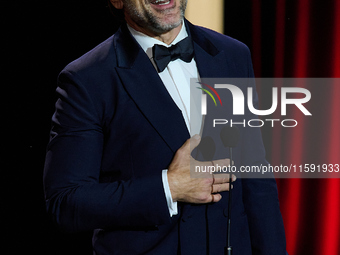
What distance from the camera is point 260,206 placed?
150 cm

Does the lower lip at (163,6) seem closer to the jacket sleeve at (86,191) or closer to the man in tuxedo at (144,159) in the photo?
the man in tuxedo at (144,159)

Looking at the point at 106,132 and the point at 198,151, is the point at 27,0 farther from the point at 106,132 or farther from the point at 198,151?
the point at 198,151

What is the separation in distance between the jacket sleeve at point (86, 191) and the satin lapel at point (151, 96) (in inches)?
5.9

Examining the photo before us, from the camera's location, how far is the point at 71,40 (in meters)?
2.27

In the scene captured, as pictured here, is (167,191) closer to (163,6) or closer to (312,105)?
(163,6)

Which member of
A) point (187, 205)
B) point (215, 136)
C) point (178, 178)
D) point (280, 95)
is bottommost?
point (187, 205)

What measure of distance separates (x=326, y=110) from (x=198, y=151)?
1288mm

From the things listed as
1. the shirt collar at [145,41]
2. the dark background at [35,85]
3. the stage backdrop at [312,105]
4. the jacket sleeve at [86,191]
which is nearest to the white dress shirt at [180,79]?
the shirt collar at [145,41]

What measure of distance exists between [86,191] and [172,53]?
0.57 metres

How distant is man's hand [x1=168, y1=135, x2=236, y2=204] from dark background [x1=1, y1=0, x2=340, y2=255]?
1.19 metres

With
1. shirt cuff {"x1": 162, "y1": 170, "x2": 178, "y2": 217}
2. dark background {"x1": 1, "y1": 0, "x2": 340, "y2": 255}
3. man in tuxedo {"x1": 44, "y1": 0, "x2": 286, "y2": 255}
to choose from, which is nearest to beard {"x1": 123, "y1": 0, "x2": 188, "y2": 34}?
man in tuxedo {"x1": 44, "y1": 0, "x2": 286, "y2": 255}

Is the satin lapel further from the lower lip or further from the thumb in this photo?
the lower lip

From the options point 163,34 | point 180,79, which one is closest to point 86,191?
point 180,79

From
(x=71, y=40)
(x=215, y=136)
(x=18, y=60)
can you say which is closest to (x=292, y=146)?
(x=215, y=136)
